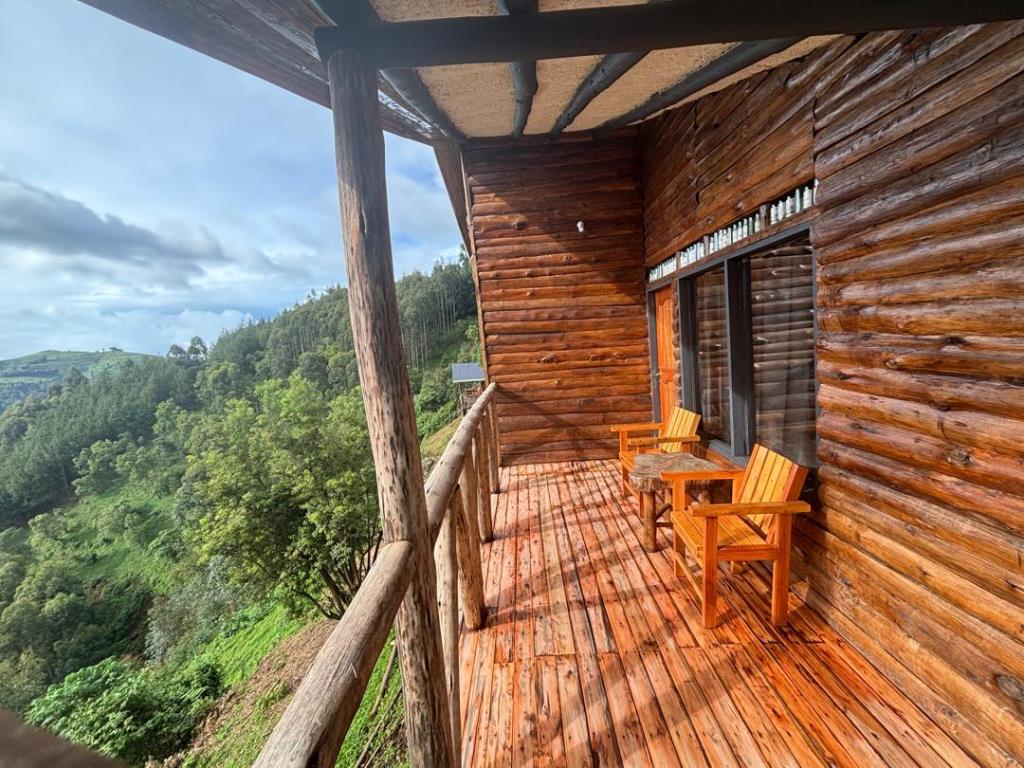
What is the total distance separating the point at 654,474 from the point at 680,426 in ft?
4.69

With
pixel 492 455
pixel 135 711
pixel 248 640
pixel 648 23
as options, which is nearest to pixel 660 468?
pixel 492 455

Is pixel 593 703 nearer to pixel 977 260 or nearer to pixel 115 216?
pixel 977 260

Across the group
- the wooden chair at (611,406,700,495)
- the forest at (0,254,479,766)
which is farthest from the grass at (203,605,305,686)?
the wooden chair at (611,406,700,495)

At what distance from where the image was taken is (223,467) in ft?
50.3

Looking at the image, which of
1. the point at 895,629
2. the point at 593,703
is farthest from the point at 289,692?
the point at 895,629

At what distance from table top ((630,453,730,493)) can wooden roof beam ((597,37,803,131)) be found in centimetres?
235

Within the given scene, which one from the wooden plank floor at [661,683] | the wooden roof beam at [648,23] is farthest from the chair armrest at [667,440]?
the wooden roof beam at [648,23]

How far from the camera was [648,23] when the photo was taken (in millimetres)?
1456

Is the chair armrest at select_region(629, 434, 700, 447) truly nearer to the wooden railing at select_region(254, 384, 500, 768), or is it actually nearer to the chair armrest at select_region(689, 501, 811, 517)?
the chair armrest at select_region(689, 501, 811, 517)

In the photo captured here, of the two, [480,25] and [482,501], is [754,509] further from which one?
[480,25]

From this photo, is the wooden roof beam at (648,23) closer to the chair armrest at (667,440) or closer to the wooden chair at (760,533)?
the wooden chair at (760,533)

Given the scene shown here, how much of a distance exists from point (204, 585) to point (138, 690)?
11.1 meters

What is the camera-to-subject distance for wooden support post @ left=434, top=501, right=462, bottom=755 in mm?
1885

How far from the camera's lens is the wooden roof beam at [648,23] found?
143 centimetres
